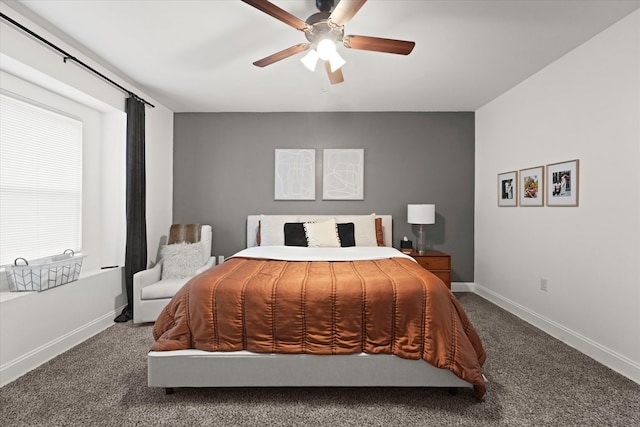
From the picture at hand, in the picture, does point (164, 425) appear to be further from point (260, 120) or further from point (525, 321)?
point (260, 120)

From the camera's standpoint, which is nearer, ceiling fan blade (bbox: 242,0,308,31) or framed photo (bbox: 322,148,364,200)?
ceiling fan blade (bbox: 242,0,308,31)

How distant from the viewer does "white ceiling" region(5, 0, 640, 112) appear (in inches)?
87.9

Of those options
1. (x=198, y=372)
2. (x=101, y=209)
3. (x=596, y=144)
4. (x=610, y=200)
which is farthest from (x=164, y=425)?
(x=596, y=144)

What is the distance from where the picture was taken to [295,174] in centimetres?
460

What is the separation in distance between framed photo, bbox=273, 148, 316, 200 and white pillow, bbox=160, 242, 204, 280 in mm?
1408

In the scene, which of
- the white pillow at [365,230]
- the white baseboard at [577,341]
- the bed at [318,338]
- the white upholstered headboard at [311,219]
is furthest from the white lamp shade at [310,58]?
the white baseboard at [577,341]

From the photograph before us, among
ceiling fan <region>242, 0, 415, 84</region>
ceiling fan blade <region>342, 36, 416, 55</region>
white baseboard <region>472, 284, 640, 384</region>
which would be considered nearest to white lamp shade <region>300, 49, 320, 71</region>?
ceiling fan <region>242, 0, 415, 84</region>

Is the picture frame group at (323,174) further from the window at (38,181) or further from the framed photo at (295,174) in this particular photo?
the window at (38,181)

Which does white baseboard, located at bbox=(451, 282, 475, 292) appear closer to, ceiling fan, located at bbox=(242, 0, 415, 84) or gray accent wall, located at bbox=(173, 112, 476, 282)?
gray accent wall, located at bbox=(173, 112, 476, 282)

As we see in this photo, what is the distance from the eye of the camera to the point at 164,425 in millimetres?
1792

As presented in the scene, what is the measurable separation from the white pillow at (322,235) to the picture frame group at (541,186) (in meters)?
2.09

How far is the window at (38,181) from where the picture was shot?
2.65 meters

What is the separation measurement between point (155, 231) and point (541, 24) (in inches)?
178

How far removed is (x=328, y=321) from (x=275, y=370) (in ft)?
1.48
